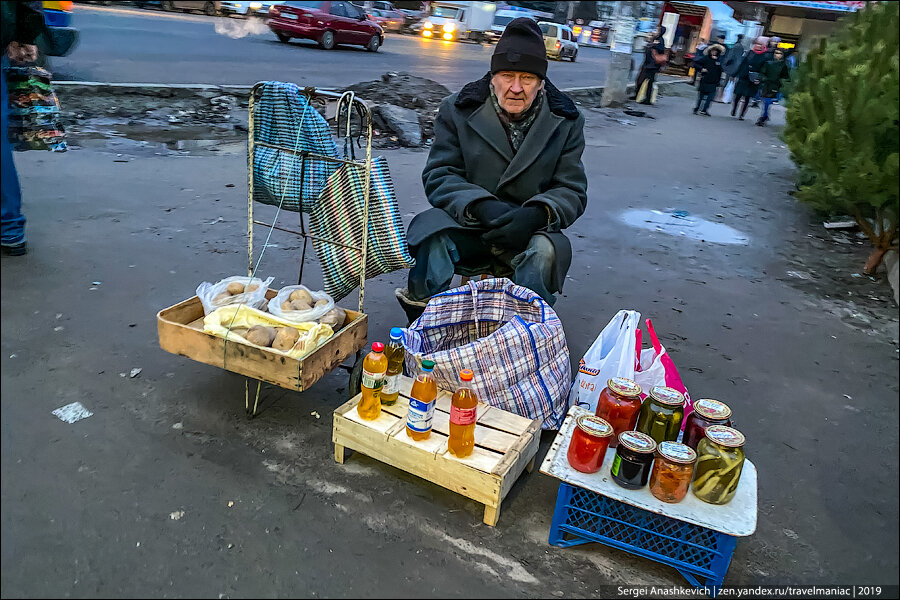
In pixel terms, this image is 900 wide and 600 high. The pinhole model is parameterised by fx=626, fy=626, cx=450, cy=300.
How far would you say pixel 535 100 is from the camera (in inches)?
123

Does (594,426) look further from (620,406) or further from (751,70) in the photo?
(751,70)

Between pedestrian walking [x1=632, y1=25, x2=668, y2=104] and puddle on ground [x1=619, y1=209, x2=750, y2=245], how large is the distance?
8.86 metres

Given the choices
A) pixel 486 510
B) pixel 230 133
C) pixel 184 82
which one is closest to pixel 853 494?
pixel 486 510

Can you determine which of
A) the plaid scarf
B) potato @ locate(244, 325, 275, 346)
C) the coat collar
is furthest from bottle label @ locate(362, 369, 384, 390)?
the coat collar

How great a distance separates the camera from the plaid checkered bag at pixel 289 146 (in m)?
2.95

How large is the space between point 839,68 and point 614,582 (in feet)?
5.47

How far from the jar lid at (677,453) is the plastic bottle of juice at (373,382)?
A: 1048mm

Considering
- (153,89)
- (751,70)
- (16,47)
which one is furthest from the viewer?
(751,70)

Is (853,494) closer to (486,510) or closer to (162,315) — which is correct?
(486,510)

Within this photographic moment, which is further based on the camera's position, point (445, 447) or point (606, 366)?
point (606, 366)

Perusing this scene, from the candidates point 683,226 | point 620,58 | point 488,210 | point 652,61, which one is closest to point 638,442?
point 488,210

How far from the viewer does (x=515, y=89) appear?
9.77ft

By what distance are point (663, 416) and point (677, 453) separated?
0.82 feet

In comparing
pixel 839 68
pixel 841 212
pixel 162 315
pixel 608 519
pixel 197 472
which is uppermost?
pixel 839 68
